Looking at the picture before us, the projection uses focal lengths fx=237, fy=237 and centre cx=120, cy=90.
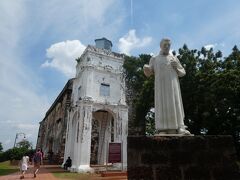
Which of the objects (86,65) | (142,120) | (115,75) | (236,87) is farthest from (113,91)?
(236,87)

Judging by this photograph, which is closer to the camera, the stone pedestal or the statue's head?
the stone pedestal

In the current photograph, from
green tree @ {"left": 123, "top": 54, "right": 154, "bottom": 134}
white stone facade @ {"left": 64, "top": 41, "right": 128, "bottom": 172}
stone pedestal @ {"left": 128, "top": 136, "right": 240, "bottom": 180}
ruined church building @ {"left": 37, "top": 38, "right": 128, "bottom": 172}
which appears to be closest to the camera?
stone pedestal @ {"left": 128, "top": 136, "right": 240, "bottom": 180}

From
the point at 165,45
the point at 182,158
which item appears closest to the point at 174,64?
the point at 165,45

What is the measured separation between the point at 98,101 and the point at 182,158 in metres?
15.1

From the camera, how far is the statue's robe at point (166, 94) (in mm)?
4738

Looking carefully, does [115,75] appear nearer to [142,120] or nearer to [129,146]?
[142,120]

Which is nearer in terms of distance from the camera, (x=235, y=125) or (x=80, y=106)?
(x=235, y=125)

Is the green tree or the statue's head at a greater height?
the green tree

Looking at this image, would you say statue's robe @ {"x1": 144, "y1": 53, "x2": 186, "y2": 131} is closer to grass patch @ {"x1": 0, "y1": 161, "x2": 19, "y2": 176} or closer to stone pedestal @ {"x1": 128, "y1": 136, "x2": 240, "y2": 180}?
stone pedestal @ {"x1": 128, "y1": 136, "x2": 240, "y2": 180}

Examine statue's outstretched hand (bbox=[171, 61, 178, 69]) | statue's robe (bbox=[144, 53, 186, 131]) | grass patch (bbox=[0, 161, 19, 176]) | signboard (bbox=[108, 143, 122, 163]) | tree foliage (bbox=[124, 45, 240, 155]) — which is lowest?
grass patch (bbox=[0, 161, 19, 176])

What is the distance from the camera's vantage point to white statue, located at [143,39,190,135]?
4703 millimetres

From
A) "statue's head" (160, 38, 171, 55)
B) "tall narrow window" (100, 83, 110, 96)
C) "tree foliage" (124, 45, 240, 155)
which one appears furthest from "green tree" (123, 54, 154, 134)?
"statue's head" (160, 38, 171, 55)

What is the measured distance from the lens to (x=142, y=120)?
2259 cm

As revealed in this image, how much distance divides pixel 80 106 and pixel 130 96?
692 cm
